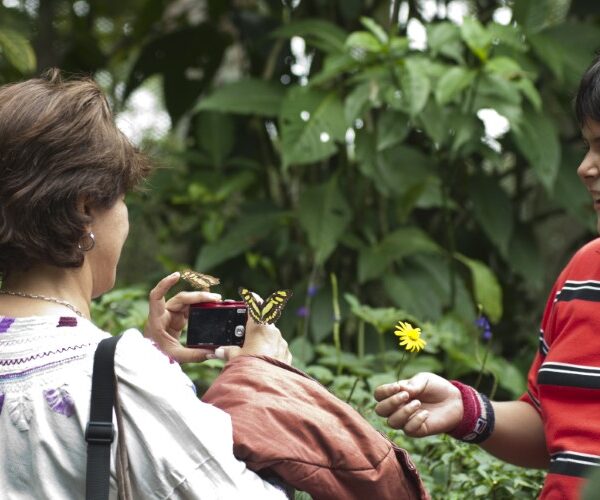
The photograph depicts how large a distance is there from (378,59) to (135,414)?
2289 mm

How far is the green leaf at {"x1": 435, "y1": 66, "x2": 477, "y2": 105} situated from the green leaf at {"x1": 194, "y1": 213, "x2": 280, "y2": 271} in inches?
36.3

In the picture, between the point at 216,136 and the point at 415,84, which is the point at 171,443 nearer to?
the point at 415,84

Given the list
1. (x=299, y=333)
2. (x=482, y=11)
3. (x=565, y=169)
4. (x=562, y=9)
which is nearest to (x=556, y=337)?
(x=299, y=333)

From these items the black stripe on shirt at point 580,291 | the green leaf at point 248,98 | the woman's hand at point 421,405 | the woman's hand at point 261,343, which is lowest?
the woman's hand at point 421,405

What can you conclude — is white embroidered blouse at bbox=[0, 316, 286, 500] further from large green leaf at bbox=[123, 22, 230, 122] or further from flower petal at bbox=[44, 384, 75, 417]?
large green leaf at bbox=[123, 22, 230, 122]

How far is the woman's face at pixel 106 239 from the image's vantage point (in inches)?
73.4

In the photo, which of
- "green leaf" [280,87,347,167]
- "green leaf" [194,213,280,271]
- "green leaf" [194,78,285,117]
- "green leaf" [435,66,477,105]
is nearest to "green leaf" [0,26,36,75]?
"green leaf" [194,78,285,117]

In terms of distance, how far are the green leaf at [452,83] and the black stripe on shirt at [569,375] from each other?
1.54 meters

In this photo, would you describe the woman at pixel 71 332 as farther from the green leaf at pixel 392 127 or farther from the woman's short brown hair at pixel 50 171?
the green leaf at pixel 392 127

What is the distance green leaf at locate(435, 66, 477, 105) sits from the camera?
11.5 feet

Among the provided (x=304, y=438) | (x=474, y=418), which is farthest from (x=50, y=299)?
(x=474, y=418)

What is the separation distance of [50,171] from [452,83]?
1981 millimetres

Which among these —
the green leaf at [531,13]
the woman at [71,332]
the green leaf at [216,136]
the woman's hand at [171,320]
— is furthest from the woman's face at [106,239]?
the green leaf at [216,136]

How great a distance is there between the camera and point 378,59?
3.73 m
